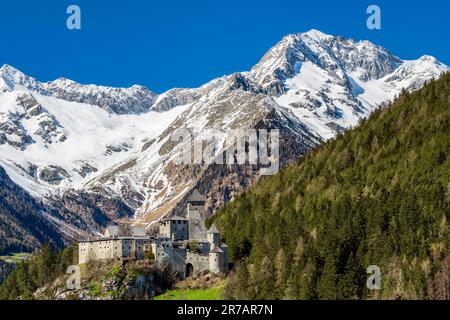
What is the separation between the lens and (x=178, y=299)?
638 ft

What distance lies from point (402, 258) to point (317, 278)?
1930 cm

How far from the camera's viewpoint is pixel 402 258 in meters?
196

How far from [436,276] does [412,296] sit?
8.30m
